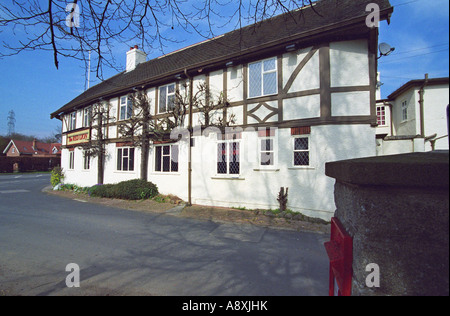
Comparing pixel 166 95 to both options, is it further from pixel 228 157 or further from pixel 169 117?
pixel 228 157

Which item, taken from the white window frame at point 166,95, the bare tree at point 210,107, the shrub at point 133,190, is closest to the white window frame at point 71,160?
the shrub at point 133,190

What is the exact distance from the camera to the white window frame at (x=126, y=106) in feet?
44.1

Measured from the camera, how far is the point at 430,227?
95 cm

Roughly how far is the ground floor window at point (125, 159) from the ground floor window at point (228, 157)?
6.41 m

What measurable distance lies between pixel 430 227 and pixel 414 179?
23cm

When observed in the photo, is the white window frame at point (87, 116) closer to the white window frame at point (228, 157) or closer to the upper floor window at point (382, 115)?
the white window frame at point (228, 157)

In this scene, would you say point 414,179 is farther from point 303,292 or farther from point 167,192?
point 167,192

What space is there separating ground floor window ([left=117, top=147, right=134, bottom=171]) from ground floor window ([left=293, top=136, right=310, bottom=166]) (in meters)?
9.65

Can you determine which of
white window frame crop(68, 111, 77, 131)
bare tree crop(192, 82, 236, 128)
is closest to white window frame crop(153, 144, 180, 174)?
bare tree crop(192, 82, 236, 128)

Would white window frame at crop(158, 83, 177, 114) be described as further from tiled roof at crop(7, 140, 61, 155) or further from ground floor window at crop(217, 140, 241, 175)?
tiled roof at crop(7, 140, 61, 155)

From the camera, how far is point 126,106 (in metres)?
13.8

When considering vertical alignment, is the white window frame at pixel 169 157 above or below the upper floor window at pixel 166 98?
below
